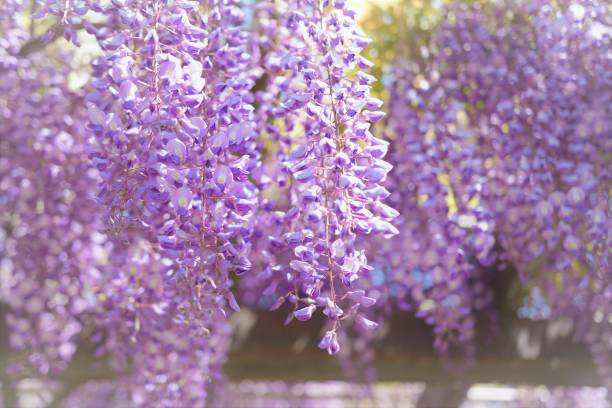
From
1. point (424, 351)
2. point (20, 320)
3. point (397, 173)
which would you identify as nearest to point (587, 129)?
point (397, 173)

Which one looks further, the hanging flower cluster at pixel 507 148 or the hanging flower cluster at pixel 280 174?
the hanging flower cluster at pixel 507 148

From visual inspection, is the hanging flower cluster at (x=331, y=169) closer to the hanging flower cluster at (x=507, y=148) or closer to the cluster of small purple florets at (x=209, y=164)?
the cluster of small purple florets at (x=209, y=164)

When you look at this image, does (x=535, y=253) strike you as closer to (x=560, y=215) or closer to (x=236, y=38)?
(x=560, y=215)

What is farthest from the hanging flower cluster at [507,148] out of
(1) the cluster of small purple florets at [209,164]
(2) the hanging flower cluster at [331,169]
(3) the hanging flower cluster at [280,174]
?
(2) the hanging flower cluster at [331,169]

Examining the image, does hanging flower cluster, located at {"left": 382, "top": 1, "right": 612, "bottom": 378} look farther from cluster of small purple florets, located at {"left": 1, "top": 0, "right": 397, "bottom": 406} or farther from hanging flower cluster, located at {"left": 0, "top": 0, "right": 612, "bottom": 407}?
cluster of small purple florets, located at {"left": 1, "top": 0, "right": 397, "bottom": 406}

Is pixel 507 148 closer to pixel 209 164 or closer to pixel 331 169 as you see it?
pixel 331 169

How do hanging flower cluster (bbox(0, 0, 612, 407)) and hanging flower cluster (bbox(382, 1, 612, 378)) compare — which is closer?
hanging flower cluster (bbox(0, 0, 612, 407))

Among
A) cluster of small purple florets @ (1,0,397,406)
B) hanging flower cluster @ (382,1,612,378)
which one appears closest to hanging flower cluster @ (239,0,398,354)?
cluster of small purple florets @ (1,0,397,406)

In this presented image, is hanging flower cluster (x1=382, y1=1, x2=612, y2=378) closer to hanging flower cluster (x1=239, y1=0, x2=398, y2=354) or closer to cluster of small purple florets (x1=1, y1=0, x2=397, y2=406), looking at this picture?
cluster of small purple florets (x1=1, y1=0, x2=397, y2=406)

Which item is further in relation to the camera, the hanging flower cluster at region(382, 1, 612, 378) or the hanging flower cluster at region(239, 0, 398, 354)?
the hanging flower cluster at region(382, 1, 612, 378)

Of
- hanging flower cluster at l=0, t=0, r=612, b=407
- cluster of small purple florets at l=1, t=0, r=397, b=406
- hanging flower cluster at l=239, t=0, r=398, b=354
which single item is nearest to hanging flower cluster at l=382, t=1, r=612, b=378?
hanging flower cluster at l=0, t=0, r=612, b=407

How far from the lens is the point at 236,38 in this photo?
217cm

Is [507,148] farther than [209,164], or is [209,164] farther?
[507,148]

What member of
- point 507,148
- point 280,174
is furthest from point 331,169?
point 507,148
